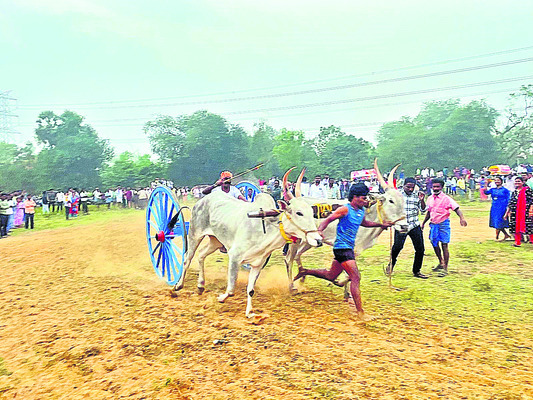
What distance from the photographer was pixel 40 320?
543cm

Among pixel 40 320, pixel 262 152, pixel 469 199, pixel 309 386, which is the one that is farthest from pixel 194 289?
pixel 262 152

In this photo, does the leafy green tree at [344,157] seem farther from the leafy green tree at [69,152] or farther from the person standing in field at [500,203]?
the person standing in field at [500,203]

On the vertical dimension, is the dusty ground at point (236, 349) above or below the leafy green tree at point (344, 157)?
below

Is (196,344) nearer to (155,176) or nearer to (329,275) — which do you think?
(329,275)

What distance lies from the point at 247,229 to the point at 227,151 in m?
35.7

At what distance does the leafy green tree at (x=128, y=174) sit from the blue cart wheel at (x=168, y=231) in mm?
31037

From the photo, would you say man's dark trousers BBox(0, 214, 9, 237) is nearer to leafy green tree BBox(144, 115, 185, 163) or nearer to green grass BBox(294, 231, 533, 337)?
green grass BBox(294, 231, 533, 337)

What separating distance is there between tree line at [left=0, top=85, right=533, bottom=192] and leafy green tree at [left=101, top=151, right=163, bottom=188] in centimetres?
9

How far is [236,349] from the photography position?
4.32 m

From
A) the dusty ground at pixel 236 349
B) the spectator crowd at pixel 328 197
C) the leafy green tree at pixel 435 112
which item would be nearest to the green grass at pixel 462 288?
the dusty ground at pixel 236 349

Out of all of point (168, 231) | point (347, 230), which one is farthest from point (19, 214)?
point (347, 230)

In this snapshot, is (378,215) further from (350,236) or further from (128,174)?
(128,174)

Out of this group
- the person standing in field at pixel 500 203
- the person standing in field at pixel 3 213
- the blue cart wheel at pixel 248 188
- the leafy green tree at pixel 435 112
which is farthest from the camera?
the leafy green tree at pixel 435 112

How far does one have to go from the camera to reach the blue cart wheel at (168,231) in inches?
253
